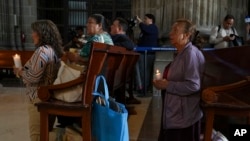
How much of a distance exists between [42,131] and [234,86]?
167 cm

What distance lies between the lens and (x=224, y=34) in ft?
22.7

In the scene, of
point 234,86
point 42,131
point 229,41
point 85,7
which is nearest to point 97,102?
point 42,131

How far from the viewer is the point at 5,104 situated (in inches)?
251

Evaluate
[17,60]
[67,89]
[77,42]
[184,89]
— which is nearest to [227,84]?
[184,89]

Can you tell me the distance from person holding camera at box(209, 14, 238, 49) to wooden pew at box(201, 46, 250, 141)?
3.56 m

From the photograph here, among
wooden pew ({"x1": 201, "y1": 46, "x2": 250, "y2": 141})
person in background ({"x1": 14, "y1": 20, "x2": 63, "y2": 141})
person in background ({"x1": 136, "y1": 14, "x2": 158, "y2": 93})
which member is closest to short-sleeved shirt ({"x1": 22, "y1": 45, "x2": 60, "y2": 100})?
person in background ({"x1": 14, "y1": 20, "x2": 63, "y2": 141})

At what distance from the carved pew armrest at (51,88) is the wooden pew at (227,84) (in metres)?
1.03

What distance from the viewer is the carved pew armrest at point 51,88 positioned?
2945mm

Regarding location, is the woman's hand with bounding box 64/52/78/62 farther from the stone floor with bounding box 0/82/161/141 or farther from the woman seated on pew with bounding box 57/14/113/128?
the stone floor with bounding box 0/82/161/141

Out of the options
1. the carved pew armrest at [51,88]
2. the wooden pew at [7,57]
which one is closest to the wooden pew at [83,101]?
the carved pew armrest at [51,88]

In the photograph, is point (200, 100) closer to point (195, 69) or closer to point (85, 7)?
point (195, 69)

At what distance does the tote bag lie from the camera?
9.95 ft

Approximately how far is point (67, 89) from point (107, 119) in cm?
46

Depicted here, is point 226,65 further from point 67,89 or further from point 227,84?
point 67,89
